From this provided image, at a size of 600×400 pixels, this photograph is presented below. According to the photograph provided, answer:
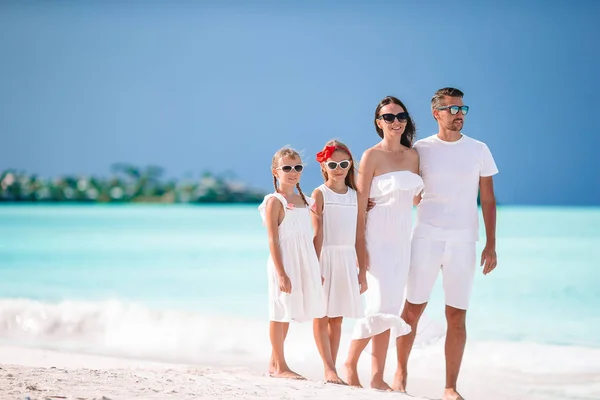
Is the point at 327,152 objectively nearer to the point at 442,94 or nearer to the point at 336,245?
the point at 336,245

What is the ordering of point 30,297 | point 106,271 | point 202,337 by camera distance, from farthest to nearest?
Answer: point 106,271, point 30,297, point 202,337

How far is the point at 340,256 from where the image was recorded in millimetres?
5449

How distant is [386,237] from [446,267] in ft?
1.33

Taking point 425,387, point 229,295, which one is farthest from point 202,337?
point 229,295

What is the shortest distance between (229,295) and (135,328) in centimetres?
433

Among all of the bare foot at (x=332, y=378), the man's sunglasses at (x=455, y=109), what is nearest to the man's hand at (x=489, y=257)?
the man's sunglasses at (x=455, y=109)

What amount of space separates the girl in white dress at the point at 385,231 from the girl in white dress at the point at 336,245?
0.27 feet

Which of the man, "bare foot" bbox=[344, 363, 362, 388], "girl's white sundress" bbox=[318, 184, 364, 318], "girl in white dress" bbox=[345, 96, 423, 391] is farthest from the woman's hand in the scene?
the man

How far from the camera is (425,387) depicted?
7.34m

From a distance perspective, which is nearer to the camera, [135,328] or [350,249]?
[350,249]

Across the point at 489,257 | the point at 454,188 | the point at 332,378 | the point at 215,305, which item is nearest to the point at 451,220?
the point at 454,188

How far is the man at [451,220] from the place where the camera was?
5.28 meters

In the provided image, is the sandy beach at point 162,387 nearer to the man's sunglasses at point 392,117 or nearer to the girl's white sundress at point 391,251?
the girl's white sundress at point 391,251

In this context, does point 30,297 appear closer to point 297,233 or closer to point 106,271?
point 106,271
